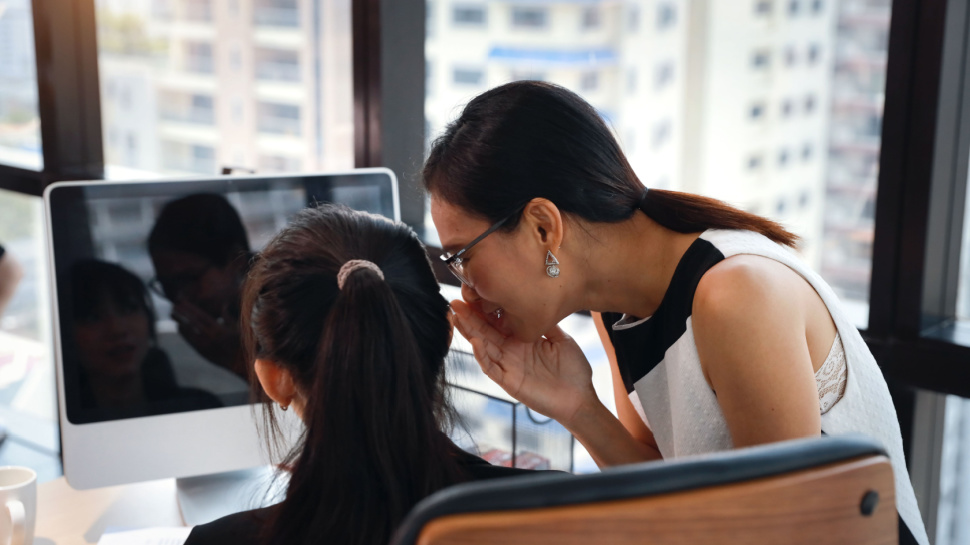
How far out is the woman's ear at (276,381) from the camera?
94 centimetres

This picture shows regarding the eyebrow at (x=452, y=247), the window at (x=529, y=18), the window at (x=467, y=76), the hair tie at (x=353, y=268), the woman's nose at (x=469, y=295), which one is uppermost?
the window at (x=529, y=18)

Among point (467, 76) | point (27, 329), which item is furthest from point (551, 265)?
point (27, 329)

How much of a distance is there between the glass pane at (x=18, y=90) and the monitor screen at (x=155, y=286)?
164cm

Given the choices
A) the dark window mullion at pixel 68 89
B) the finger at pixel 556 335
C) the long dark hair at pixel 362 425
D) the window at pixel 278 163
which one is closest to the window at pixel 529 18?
the window at pixel 278 163

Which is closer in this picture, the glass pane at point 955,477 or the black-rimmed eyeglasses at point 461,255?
the black-rimmed eyeglasses at point 461,255

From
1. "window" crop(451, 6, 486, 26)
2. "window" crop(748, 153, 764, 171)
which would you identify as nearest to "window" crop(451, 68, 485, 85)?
"window" crop(451, 6, 486, 26)

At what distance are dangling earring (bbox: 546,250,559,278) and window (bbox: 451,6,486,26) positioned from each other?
1059 mm

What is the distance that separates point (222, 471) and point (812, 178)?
116 cm

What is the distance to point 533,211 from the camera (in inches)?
40.1

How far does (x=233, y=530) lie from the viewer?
0.89 m

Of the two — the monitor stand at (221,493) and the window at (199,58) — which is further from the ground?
the window at (199,58)

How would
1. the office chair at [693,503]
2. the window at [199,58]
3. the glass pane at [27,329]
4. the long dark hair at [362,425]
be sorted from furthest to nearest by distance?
the glass pane at [27,329] < the window at [199,58] < the long dark hair at [362,425] < the office chair at [693,503]

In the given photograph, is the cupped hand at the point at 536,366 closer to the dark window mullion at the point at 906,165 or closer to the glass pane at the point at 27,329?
the dark window mullion at the point at 906,165

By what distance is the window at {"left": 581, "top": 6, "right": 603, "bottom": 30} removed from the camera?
1915 mm
